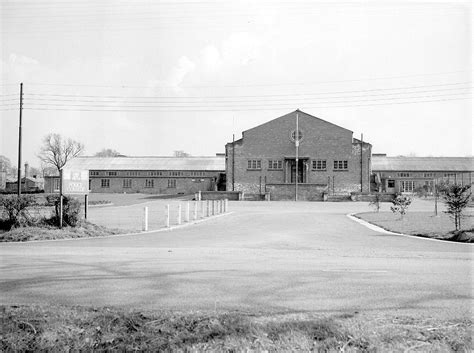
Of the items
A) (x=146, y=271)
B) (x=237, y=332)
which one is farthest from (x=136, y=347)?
(x=146, y=271)

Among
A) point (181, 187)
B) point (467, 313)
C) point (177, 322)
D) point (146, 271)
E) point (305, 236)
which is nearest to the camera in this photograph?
point (177, 322)

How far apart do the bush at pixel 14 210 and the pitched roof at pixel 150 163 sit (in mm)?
67148

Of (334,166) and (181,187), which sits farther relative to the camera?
(181,187)

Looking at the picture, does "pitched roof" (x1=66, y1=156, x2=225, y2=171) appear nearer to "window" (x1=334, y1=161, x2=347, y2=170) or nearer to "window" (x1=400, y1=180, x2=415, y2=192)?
"window" (x1=334, y1=161, x2=347, y2=170)

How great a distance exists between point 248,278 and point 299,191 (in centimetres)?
5418

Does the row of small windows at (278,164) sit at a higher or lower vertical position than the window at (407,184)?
higher

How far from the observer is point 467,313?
16.6ft

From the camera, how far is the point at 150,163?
280ft

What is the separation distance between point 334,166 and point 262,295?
2450 inches

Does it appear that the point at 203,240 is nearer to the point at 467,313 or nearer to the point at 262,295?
the point at 262,295

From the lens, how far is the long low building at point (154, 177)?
81812mm

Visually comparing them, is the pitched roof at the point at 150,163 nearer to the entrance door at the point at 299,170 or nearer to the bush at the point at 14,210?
the entrance door at the point at 299,170

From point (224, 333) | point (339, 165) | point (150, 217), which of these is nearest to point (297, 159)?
point (339, 165)

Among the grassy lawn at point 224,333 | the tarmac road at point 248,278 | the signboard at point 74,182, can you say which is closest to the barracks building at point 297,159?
the signboard at point 74,182
